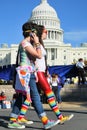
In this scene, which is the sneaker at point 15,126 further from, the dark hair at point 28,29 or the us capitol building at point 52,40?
the us capitol building at point 52,40

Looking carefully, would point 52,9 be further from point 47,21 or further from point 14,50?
point 14,50

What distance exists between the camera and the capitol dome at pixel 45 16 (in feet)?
527

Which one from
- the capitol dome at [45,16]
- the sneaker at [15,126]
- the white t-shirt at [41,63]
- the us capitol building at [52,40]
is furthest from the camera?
the us capitol building at [52,40]

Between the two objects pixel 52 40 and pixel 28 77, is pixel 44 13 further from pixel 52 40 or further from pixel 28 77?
pixel 28 77

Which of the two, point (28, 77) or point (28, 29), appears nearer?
point (28, 77)

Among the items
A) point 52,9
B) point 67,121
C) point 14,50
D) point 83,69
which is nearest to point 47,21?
point 52,9

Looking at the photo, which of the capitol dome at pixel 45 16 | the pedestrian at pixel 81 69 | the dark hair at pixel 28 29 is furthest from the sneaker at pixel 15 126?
the capitol dome at pixel 45 16

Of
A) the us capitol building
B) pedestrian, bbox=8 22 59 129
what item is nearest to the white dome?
the us capitol building

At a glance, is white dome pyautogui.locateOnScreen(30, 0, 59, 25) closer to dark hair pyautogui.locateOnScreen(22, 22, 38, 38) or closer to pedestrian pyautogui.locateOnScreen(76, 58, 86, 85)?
pedestrian pyautogui.locateOnScreen(76, 58, 86, 85)

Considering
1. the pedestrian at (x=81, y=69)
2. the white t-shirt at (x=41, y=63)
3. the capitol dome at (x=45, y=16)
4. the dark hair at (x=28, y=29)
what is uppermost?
the capitol dome at (x=45, y=16)

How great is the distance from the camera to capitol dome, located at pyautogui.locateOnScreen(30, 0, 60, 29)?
527 ft

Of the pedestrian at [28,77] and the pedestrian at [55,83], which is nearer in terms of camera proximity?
the pedestrian at [28,77]

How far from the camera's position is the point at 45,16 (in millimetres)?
161125

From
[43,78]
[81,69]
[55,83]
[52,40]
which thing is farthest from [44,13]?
[43,78]
